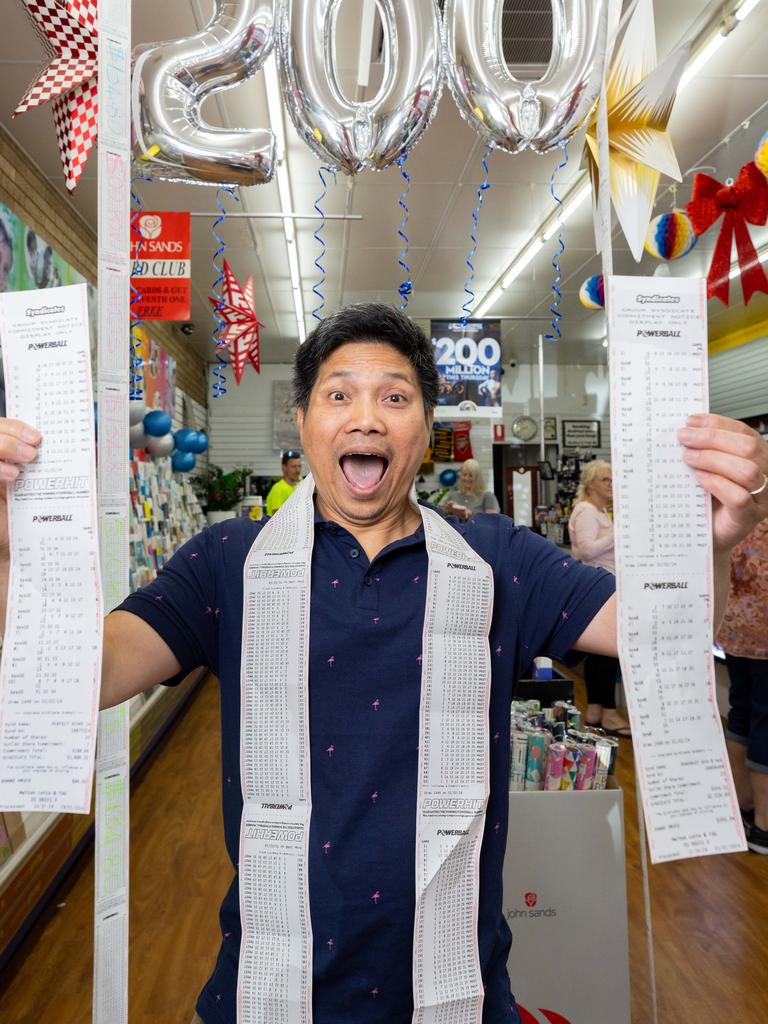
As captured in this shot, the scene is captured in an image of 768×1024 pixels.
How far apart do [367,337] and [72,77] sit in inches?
35.8

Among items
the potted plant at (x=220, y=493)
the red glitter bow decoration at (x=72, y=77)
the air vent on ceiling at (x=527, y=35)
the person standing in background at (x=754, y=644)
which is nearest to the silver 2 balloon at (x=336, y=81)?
the red glitter bow decoration at (x=72, y=77)

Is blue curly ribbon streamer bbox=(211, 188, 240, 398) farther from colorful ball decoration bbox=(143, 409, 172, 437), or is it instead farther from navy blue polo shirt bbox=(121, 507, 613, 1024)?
colorful ball decoration bbox=(143, 409, 172, 437)

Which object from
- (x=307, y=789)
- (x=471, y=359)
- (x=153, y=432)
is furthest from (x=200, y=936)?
(x=471, y=359)

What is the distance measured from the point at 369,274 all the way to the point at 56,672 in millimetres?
7871

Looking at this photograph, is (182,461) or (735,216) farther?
(182,461)

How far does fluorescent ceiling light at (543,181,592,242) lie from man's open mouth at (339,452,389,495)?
5.25 m

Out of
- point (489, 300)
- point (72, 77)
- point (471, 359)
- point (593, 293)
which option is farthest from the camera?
point (489, 300)

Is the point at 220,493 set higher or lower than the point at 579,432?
lower

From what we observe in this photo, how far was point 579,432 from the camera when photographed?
13898 millimetres

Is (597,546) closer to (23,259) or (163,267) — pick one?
(163,267)

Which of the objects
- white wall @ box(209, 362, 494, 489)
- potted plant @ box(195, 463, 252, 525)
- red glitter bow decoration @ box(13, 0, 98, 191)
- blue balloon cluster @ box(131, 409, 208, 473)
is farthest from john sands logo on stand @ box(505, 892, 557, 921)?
white wall @ box(209, 362, 494, 489)

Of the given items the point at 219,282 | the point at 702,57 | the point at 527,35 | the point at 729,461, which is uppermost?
the point at 702,57

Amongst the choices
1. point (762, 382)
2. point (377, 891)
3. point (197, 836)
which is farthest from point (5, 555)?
point (762, 382)

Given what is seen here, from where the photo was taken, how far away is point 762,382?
10.4 metres
